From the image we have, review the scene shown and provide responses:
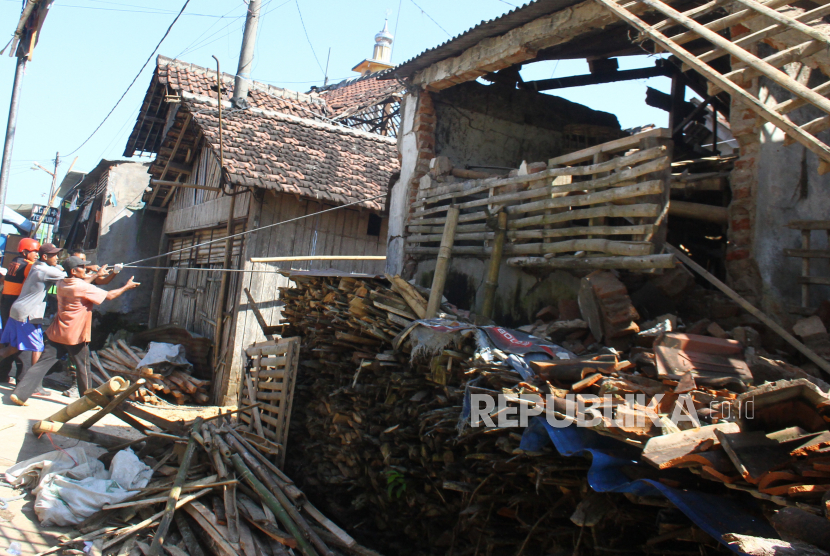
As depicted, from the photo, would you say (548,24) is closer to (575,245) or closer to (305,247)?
(575,245)

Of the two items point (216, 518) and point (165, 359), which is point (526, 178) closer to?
point (216, 518)

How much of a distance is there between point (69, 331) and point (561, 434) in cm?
788

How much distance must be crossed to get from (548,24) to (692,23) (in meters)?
1.92

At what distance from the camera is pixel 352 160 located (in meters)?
11.9

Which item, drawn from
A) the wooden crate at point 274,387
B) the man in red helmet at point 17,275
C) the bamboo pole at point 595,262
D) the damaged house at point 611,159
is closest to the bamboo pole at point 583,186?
the damaged house at point 611,159

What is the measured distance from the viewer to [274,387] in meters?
7.38

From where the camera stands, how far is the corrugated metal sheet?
6000 millimetres

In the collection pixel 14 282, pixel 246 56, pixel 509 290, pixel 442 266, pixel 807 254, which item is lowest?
pixel 14 282

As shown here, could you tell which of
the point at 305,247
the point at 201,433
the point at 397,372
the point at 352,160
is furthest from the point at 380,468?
the point at 352,160

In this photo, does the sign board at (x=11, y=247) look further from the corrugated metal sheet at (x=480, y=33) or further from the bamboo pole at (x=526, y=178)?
the bamboo pole at (x=526, y=178)

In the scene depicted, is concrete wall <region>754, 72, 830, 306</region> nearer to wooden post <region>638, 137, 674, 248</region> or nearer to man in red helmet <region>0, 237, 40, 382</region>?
wooden post <region>638, 137, 674, 248</region>

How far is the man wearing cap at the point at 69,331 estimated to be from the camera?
8281 mm

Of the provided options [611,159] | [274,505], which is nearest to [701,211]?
[611,159]

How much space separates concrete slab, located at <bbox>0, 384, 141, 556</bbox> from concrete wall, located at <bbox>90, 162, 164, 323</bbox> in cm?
527
